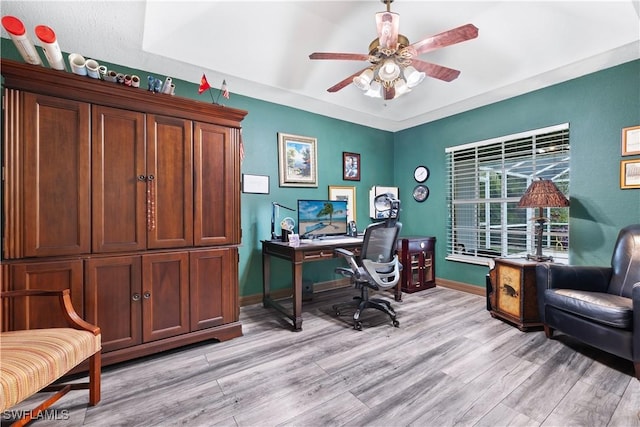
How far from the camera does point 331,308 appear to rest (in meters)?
3.24

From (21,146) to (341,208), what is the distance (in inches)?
114

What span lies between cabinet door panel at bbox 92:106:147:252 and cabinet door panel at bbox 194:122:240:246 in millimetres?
394

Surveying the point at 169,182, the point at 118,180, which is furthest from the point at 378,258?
the point at 118,180

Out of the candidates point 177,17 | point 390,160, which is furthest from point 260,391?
point 390,160

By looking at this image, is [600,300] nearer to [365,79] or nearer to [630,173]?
[630,173]

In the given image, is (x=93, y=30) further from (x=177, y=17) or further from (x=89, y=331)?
(x=89, y=331)

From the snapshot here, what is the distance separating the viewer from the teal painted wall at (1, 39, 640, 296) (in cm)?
267

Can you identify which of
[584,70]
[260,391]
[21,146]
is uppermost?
[584,70]

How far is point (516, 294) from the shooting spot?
8.77 ft

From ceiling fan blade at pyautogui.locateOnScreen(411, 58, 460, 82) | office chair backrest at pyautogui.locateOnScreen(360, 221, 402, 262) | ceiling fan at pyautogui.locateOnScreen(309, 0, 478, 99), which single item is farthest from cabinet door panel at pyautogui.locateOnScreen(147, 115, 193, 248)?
ceiling fan blade at pyautogui.locateOnScreen(411, 58, 460, 82)

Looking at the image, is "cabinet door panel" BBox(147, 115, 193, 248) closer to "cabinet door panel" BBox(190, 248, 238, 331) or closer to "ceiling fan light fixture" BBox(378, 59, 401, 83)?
"cabinet door panel" BBox(190, 248, 238, 331)

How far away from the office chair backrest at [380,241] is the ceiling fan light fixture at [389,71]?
1292mm

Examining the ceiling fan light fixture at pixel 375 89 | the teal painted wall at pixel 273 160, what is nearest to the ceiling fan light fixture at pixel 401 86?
the ceiling fan light fixture at pixel 375 89

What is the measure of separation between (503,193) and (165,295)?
402 centimetres
